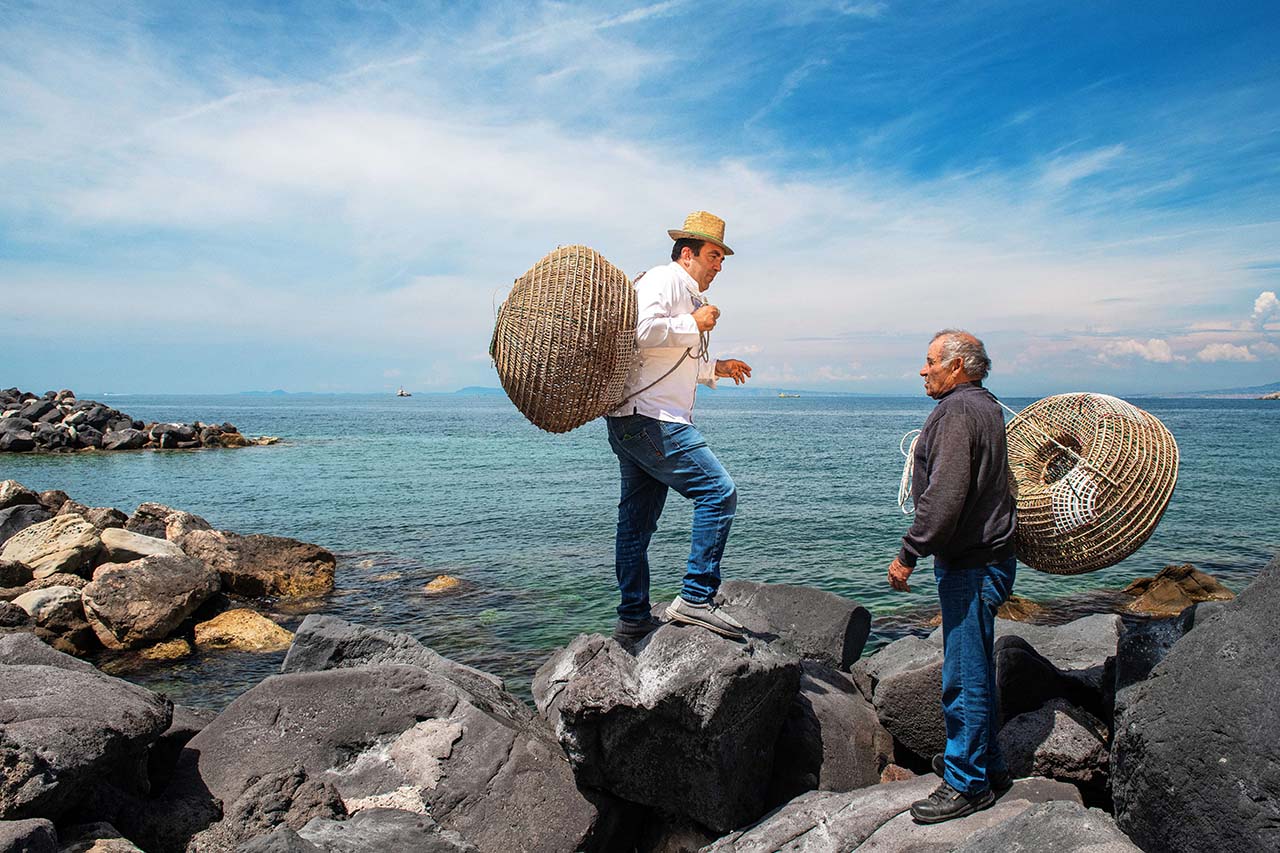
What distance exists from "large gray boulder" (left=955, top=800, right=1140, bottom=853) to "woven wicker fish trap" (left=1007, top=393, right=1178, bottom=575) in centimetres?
161

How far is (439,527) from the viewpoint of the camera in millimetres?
22469

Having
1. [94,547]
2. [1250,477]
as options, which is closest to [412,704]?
[94,547]

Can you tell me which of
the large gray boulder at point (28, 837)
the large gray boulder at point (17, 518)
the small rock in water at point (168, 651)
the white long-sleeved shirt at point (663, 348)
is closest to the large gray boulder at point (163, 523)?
the large gray boulder at point (17, 518)

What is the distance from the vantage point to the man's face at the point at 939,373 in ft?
16.2

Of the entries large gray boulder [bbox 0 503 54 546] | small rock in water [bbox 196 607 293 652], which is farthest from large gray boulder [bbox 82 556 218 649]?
large gray boulder [bbox 0 503 54 546]

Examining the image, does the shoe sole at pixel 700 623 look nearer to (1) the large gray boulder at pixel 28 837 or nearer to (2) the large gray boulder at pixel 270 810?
(2) the large gray boulder at pixel 270 810

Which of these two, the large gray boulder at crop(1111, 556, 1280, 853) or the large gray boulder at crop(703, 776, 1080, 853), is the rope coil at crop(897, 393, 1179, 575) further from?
the large gray boulder at crop(703, 776, 1080, 853)

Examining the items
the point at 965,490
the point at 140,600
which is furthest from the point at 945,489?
the point at 140,600

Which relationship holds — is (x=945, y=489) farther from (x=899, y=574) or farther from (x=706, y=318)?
(x=706, y=318)

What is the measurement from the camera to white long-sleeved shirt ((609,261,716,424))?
5.66m

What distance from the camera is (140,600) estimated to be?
473 inches

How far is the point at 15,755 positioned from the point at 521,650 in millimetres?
7151

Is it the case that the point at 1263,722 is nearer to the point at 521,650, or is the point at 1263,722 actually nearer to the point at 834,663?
the point at 834,663

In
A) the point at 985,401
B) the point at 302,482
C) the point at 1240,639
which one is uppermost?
the point at 985,401
